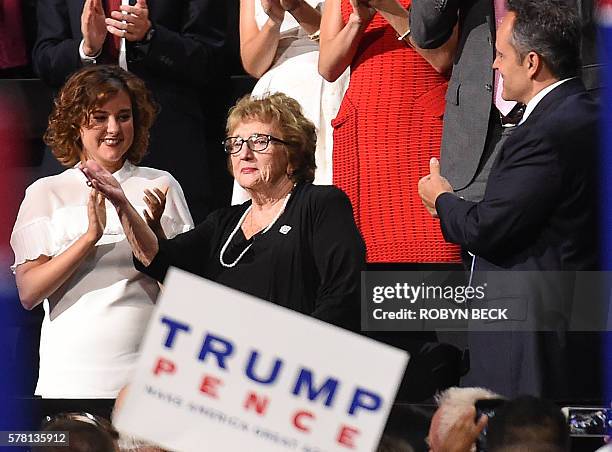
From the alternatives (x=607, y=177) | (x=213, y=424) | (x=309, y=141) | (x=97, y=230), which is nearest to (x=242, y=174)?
(x=309, y=141)

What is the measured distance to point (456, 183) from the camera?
3.47 metres

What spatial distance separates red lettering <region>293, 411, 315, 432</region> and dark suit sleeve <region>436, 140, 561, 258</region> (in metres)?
0.56

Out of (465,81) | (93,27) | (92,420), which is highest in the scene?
(93,27)

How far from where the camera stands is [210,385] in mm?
3232

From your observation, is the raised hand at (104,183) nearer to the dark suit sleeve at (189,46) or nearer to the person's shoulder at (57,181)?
the person's shoulder at (57,181)

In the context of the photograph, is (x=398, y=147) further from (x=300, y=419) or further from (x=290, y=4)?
(x=300, y=419)

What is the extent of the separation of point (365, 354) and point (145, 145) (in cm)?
95

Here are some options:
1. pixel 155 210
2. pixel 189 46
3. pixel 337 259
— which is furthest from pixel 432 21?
pixel 155 210

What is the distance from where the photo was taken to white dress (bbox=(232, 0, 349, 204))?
3.79 metres

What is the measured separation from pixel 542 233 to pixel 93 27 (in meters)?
1.41

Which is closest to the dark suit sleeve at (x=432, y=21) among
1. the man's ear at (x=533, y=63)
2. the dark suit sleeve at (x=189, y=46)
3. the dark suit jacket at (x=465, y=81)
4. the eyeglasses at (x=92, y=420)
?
the dark suit jacket at (x=465, y=81)

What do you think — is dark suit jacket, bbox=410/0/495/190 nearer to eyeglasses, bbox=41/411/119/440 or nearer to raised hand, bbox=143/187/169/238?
raised hand, bbox=143/187/169/238

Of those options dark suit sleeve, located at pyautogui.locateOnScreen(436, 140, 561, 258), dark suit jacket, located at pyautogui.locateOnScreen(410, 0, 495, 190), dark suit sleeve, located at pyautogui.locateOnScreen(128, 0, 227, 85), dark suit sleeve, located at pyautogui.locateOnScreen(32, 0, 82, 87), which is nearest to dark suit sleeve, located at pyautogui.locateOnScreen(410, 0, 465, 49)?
dark suit jacket, located at pyautogui.locateOnScreen(410, 0, 495, 190)

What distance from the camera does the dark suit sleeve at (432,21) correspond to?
340 centimetres
